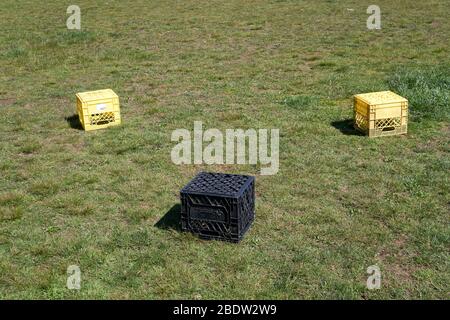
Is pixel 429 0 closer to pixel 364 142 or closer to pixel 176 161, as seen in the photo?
pixel 364 142

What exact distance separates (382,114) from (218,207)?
471 centimetres

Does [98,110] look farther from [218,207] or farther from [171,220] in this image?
[218,207]

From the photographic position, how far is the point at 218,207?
6633 mm

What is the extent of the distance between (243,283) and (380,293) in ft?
5.01

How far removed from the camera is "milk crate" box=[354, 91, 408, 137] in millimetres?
9875

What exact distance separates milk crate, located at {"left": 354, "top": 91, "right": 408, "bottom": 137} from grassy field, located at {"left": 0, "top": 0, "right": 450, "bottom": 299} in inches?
10.3

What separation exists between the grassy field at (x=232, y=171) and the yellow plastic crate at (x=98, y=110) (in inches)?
12.2

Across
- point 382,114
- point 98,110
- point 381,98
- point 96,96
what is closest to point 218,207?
point 382,114

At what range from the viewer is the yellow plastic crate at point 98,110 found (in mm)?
11047

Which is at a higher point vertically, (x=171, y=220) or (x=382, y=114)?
(x=382, y=114)

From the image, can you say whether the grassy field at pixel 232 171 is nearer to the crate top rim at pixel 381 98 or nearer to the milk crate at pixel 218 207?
the milk crate at pixel 218 207

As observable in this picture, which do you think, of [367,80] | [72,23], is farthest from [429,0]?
[72,23]

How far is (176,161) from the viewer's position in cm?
952

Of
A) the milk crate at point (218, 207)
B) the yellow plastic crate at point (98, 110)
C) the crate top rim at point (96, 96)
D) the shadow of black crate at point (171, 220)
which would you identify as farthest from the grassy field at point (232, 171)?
the crate top rim at point (96, 96)
